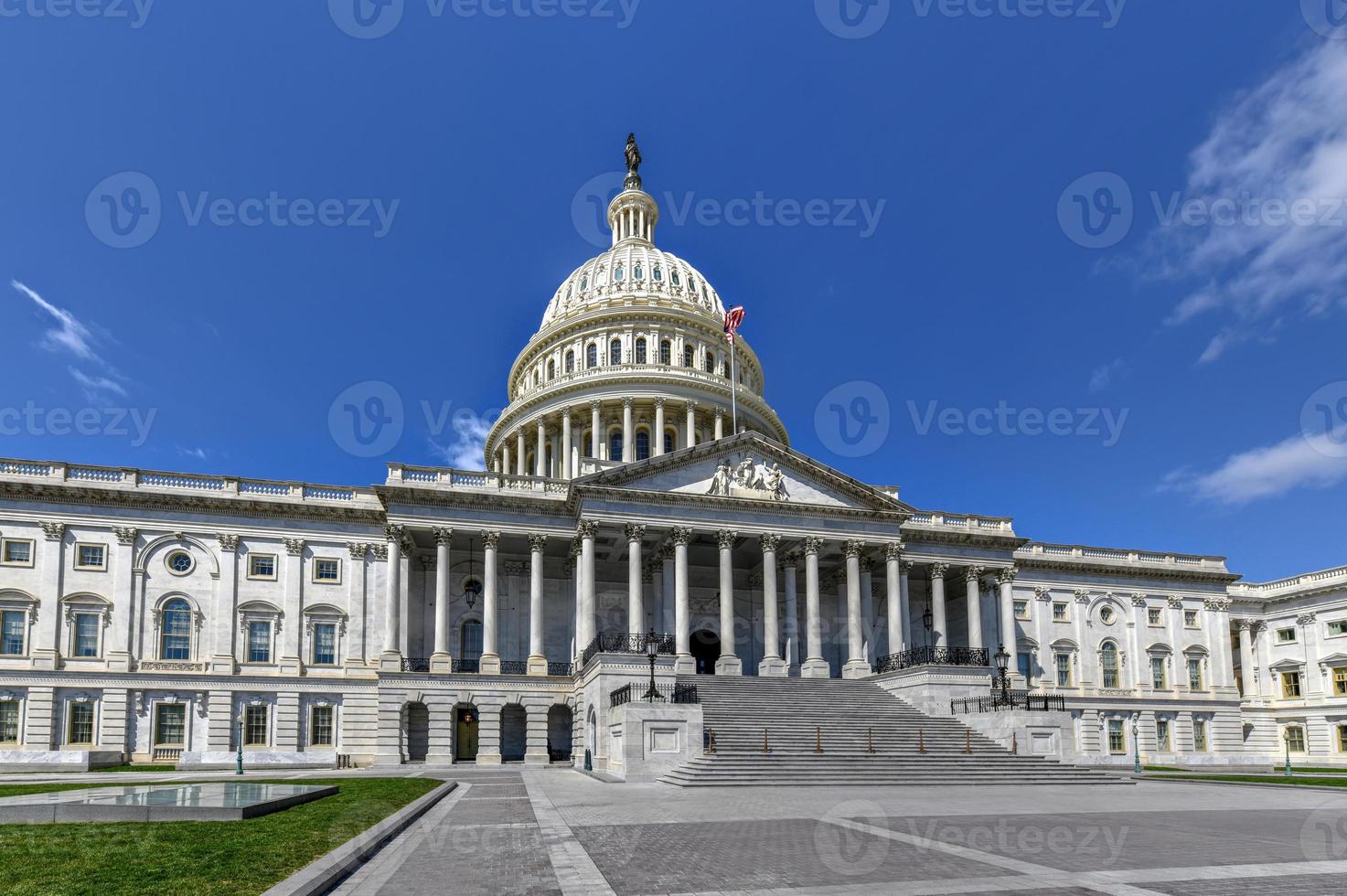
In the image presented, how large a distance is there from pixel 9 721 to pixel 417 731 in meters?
18.6

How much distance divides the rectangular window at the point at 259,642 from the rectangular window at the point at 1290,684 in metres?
67.1

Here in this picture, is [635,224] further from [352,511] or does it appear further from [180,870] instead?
[180,870]

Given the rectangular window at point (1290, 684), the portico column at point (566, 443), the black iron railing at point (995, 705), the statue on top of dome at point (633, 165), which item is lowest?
the rectangular window at point (1290, 684)

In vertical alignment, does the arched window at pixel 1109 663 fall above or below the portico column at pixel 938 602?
below

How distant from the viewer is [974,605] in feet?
185

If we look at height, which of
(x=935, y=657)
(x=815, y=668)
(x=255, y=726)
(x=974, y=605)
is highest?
(x=974, y=605)

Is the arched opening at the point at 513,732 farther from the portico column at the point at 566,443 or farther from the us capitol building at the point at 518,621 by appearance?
the portico column at the point at 566,443

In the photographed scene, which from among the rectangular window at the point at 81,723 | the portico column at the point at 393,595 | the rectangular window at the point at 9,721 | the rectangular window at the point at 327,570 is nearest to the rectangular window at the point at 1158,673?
the portico column at the point at 393,595

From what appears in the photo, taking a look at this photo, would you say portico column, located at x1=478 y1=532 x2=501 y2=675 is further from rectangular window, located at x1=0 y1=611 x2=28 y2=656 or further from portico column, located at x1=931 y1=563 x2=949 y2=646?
portico column, located at x1=931 y1=563 x2=949 y2=646

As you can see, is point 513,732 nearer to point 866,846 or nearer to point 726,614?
point 726,614

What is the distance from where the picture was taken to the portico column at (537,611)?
156 feet

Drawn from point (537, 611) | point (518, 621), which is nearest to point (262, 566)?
point (518, 621)

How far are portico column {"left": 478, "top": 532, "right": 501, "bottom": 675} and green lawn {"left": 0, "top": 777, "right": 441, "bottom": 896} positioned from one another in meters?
28.2

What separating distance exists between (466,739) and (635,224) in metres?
57.0
